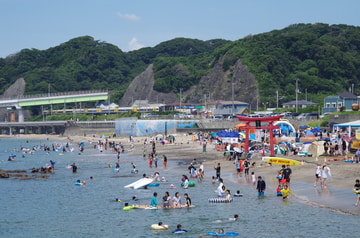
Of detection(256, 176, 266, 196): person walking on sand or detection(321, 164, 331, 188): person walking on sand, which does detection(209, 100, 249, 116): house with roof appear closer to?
detection(321, 164, 331, 188): person walking on sand

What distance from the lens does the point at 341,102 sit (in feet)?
283

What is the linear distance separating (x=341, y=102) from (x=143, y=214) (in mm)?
66754

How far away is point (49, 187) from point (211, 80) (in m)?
110

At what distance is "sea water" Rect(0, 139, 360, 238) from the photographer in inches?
890

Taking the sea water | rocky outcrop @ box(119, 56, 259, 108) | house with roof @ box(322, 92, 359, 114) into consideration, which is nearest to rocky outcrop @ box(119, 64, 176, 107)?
rocky outcrop @ box(119, 56, 259, 108)

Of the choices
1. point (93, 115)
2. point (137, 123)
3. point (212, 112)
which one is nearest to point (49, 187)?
point (137, 123)

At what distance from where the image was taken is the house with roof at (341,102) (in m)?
85.5

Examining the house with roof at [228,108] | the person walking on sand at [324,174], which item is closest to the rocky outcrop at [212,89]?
the house with roof at [228,108]

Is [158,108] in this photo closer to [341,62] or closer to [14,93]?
[341,62]

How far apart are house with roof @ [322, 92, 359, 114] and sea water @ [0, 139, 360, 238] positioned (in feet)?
174

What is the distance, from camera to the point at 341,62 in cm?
14238

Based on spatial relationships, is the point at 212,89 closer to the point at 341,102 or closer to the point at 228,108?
the point at 228,108

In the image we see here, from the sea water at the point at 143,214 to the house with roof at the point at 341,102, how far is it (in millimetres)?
53159

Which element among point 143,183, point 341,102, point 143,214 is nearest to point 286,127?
point 143,183
